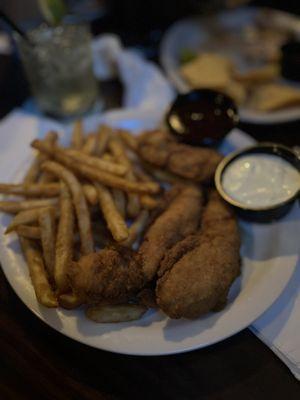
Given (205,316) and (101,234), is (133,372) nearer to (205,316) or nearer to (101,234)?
(205,316)

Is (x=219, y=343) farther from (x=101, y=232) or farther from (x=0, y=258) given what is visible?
(x=0, y=258)

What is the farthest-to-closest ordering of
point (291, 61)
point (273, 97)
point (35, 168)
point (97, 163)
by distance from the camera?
point (291, 61) → point (273, 97) → point (35, 168) → point (97, 163)

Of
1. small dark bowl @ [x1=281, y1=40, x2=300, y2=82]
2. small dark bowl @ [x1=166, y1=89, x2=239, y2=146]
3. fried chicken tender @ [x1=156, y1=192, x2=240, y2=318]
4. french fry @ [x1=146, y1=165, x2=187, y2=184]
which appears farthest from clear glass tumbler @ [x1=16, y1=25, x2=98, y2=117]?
fried chicken tender @ [x1=156, y1=192, x2=240, y2=318]

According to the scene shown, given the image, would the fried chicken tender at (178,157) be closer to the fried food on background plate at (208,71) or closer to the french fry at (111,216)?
the french fry at (111,216)

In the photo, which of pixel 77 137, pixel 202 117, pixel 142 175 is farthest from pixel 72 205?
pixel 202 117

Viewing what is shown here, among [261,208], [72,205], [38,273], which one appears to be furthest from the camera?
[72,205]

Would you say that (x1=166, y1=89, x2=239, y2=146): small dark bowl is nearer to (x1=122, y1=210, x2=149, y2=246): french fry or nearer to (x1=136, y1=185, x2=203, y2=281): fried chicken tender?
(x1=136, y1=185, x2=203, y2=281): fried chicken tender

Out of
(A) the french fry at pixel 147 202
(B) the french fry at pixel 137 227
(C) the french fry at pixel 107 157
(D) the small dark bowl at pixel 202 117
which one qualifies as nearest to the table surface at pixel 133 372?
(B) the french fry at pixel 137 227
